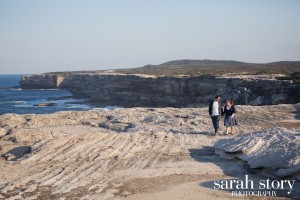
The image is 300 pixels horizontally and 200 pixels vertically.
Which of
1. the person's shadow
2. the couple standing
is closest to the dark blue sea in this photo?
the couple standing

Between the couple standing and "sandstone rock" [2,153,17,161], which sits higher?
the couple standing

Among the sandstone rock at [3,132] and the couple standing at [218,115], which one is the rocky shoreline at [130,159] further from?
the couple standing at [218,115]

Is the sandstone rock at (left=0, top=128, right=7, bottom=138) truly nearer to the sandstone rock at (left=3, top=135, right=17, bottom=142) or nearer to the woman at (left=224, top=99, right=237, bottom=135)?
the sandstone rock at (left=3, top=135, right=17, bottom=142)

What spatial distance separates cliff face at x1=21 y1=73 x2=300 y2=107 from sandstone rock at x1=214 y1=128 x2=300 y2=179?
2267 cm

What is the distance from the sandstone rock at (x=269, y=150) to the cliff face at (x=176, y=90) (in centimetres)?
2267

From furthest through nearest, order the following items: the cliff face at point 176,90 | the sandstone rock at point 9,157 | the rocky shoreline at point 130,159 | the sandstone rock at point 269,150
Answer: the cliff face at point 176,90 → the sandstone rock at point 9,157 → the sandstone rock at point 269,150 → the rocky shoreline at point 130,159

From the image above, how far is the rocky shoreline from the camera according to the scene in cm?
793

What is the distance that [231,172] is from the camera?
8828 millimetres

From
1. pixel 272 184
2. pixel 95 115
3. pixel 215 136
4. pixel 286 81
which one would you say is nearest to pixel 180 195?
pixel 272 184

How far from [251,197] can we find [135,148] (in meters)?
4.57

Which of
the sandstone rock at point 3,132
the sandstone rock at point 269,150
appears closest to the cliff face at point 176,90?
the sandstone rock at point 269,150

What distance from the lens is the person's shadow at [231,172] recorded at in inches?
296

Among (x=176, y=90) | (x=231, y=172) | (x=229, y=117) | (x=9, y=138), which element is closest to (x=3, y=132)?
(x=9, y=138)

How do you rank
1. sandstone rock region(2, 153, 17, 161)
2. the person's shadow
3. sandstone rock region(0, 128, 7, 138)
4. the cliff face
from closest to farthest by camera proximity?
the person's shadow, sandstone rock region(2, 153, 17, 161), sandstone rock region(0, 128, 7, 138), the cliff face
